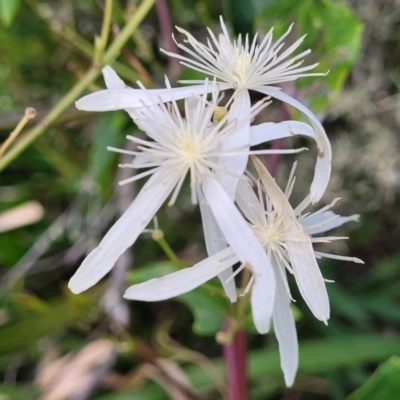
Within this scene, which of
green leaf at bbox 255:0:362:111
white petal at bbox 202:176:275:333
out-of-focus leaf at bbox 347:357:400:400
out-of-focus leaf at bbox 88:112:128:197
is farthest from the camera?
out-of-focus leaf at bbox 88:112:128:197

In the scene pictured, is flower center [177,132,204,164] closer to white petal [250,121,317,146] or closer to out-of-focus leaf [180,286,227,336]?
white petal [250,121,317,146]

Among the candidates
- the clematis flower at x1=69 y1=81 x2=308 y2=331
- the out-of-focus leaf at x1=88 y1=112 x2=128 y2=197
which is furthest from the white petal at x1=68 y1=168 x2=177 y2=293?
the out-of-focus leaf at x1=88 y1=112 x2=128 y2=197

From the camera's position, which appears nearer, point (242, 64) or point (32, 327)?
point (242, 64)

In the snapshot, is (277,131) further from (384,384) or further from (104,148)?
(104,148)

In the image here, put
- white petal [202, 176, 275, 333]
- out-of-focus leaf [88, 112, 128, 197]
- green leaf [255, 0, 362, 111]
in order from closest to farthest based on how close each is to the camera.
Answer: white petal [202, 176, 275, 333], green leaf [255, 0, 362, 111], out-of-focus leaf [88, 112, 128, 197]

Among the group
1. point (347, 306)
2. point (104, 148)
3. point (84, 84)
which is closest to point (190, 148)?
point (84, 84)

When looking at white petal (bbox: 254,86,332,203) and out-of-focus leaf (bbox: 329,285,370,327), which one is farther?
out-of-focus leaf (bbox: 329,285,370,327)

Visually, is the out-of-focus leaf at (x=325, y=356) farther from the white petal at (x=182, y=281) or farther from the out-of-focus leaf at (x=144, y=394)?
the white petal at (x=182, y=281)

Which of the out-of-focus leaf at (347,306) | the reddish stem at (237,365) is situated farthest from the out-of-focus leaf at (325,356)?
the reddish stem at (237,365)
